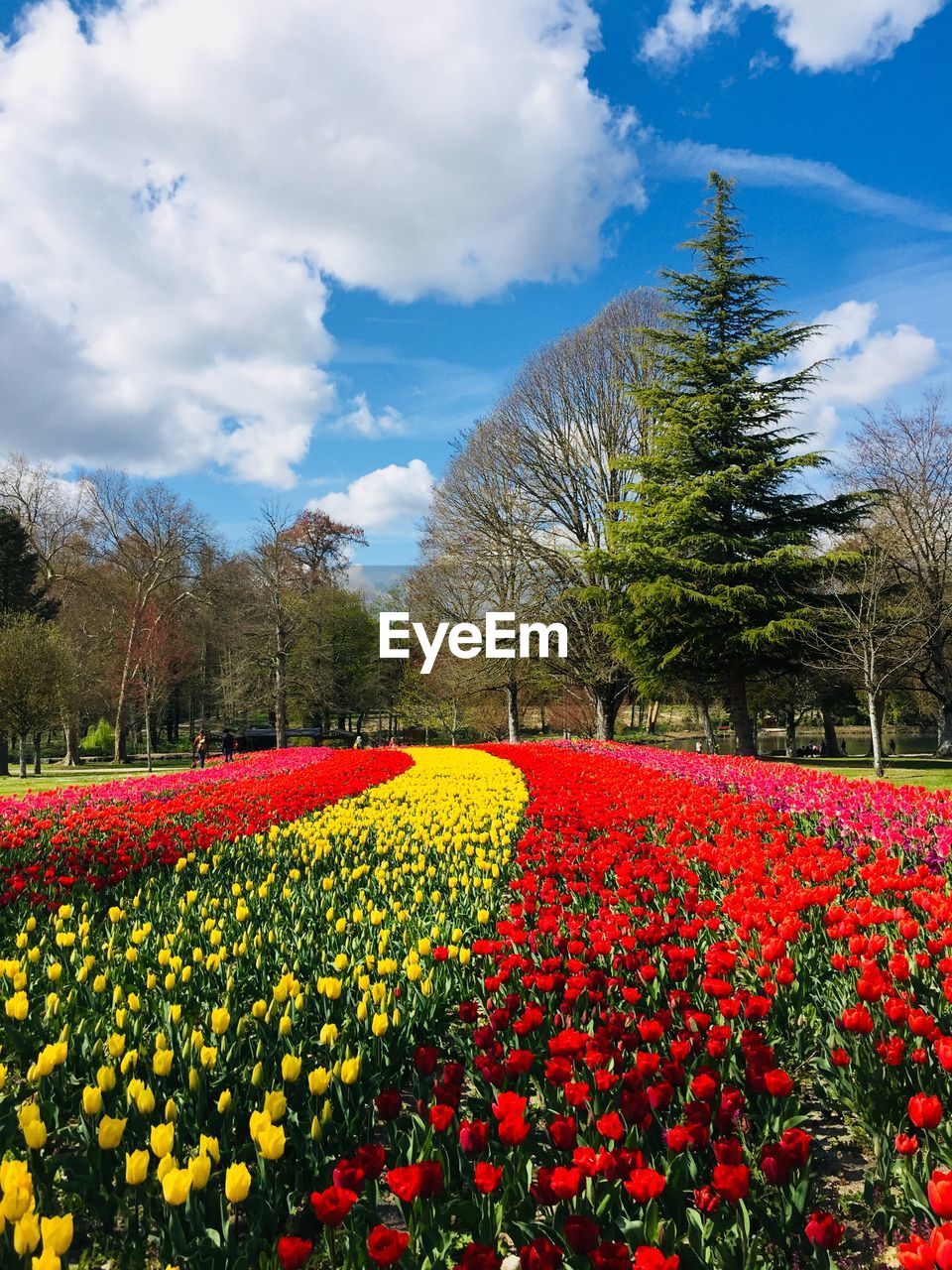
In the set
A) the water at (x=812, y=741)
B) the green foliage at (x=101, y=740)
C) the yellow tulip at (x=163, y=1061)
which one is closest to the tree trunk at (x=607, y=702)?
the water at (x=812, y=741)

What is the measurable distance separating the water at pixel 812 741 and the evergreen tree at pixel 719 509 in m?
17.1

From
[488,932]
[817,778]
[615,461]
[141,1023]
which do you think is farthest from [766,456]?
[141,1023]

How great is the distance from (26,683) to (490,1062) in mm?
22643

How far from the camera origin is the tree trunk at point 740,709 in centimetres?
1927

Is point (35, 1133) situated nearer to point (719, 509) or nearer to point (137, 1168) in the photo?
point (137, 1168)

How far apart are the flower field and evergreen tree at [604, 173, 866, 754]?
1305 centimetres

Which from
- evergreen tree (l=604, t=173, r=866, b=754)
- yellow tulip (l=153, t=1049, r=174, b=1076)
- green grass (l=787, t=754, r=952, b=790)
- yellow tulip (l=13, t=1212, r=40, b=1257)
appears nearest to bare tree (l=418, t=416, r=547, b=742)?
evergreen tree (l=604, t=173, r=866, b=754)

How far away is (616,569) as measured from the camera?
19.2 metres

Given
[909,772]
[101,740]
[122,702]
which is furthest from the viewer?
[101,740]

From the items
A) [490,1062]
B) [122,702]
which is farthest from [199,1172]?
[122,702]

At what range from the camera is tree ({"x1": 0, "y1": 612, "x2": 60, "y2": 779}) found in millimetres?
20953

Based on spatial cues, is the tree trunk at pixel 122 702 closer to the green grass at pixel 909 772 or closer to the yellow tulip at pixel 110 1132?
the green grass at pixel 909 772

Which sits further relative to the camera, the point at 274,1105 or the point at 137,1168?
the point at 274,1105

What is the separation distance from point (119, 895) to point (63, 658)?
2071 cm
